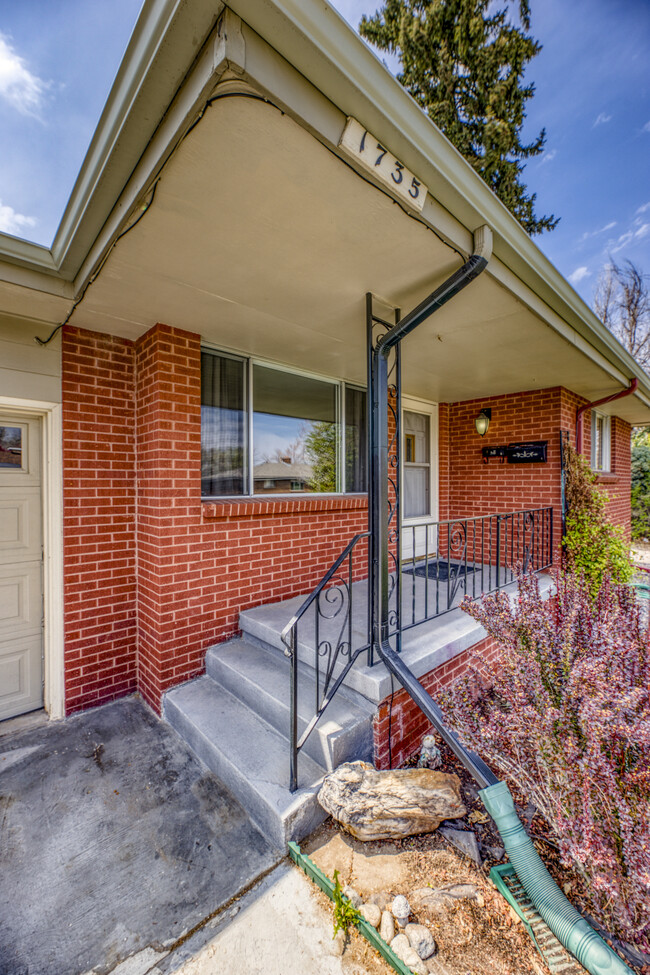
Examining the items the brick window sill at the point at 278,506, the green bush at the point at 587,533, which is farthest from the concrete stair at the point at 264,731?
the green bush at the point at 587,533

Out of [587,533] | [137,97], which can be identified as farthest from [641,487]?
[137,97]

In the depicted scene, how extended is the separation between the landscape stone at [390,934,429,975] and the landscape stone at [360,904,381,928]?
0.28 feet

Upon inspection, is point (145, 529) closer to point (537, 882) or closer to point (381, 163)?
point (381, 163)

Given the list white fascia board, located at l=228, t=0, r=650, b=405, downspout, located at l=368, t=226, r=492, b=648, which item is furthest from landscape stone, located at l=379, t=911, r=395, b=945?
white fascia board, located at l=228, t=0, r=650, b=405

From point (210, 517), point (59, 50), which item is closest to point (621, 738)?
point (210, 517)

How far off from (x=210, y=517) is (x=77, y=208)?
1957 millimetres

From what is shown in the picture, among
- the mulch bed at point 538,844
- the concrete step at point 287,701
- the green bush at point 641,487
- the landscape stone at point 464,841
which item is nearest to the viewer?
the mulch bed at point 538,844

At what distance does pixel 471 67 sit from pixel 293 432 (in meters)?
6.48

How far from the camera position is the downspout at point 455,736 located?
1.38m

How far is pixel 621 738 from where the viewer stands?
4.88ft

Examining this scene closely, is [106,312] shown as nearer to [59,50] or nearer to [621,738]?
[59,50]

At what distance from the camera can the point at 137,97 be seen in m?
1.23

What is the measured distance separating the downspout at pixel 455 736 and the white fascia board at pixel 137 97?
4.44ft

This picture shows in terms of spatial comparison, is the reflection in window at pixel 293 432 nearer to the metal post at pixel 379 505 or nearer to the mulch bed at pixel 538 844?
the metal post at pixel 379 505
